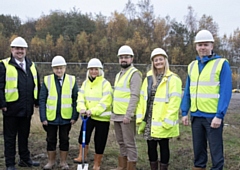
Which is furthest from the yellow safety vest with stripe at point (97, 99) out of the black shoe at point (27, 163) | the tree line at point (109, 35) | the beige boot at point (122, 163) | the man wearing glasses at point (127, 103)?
the tree line at point (109, 35)

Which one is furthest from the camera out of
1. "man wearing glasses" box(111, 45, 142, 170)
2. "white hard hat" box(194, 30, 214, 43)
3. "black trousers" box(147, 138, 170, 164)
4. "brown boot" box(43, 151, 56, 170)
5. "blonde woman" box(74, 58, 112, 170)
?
"brown boot" box(43, 151, 56, 170)

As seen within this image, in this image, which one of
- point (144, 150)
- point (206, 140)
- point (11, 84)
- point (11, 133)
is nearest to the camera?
point (206, 140)

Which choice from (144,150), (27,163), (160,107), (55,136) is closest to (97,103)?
(55,136)

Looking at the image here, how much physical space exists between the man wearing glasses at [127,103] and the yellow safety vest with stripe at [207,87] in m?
0.98

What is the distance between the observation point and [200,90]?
13.2ft

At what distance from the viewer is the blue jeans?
12.8 ft

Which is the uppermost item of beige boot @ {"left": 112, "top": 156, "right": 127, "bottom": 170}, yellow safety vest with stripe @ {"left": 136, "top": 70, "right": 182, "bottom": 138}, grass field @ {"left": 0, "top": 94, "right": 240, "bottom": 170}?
yellow safety vest with stripe @ {"left": 136, "top": 70, "right": 182, "bottom": 138}

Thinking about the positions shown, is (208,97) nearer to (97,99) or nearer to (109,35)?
(97,99)

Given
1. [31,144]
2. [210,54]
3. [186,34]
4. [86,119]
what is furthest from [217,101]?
[186,34]

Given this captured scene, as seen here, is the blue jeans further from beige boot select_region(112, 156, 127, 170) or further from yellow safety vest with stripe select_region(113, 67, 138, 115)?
beige boot select_region(112, 156, 127, 170)

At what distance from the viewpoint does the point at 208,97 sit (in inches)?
155

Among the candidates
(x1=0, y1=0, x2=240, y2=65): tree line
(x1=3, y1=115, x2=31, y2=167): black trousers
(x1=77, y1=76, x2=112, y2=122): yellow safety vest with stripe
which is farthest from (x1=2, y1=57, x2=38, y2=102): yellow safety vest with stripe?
(x1=0, y1=0, x2=240, y2=65): tree line

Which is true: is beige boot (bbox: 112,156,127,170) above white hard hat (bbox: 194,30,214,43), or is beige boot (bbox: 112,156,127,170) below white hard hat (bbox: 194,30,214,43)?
below

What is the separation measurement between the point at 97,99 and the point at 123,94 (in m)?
0.53
